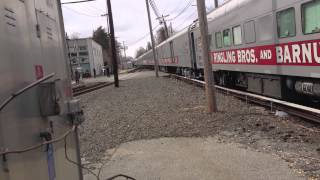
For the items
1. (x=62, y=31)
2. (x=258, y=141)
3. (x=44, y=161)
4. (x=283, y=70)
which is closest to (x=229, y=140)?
(x=258, y=141)

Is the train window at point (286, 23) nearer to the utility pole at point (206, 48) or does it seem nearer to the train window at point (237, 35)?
the utility pole at point (206, 48)

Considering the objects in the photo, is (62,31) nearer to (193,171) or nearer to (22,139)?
(22,139)

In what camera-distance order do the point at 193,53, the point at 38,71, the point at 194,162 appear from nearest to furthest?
the point at 38,71, the point at 194,162, the point at 193,53

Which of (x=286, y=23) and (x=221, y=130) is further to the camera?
(x=286, y=23)

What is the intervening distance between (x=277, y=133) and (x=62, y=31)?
6.38 m

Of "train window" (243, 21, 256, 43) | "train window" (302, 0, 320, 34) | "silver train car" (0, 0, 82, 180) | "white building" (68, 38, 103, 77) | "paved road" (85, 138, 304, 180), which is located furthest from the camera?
"white building" (68, 38, 103, 77)

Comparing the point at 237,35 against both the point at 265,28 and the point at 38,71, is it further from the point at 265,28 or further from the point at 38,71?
the point at 38,71

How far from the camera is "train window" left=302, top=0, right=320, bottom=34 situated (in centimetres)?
947

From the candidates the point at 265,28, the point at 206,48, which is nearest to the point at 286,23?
the point at 265,28

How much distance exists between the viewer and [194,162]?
7.17 metres

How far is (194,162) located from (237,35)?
944cm

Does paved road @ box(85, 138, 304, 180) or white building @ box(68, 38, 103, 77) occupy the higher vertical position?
white building @ box(68, 38, 103, 77)

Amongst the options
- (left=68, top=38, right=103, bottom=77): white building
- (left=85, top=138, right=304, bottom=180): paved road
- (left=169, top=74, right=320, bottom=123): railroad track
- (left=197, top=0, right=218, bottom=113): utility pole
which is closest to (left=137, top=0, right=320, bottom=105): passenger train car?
(left=169, top=74, right=320, bottom=123): railroad track

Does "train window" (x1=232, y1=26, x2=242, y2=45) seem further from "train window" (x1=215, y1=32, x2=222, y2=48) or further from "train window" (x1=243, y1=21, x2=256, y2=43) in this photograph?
"train window" (x1=215, y1=32, x2=222, y2=48)
